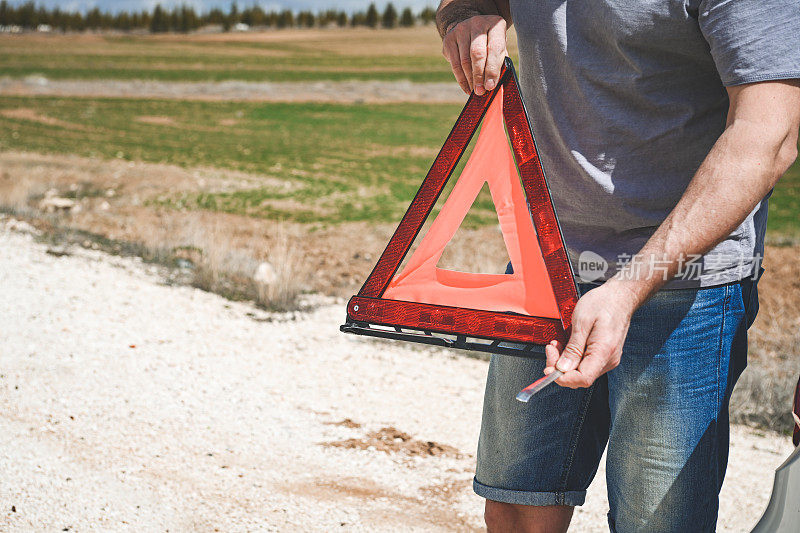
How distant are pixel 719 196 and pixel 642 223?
41 centimetres

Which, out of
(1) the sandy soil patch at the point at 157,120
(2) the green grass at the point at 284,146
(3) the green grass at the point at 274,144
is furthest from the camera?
(1) the sandy soil patch at the point at 157,120

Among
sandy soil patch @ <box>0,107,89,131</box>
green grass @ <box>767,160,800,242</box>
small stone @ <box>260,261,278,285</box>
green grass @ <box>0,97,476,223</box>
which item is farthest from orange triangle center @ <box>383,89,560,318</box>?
sandy soil patch @ <box>0,107,89,131</box>

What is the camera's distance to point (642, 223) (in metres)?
1.79

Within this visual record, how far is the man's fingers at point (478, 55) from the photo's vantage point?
1681 mm

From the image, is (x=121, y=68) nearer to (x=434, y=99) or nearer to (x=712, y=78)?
(x=434, y=99)

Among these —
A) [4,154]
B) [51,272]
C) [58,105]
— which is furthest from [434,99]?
[51,272]

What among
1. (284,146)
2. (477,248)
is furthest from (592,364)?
(284,146)

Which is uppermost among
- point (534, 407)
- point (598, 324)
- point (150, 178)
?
point (598, 324)

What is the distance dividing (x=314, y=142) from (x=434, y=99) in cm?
1339

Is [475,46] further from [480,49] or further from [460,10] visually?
[460,10]

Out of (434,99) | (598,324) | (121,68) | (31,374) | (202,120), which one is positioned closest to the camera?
(598,324)

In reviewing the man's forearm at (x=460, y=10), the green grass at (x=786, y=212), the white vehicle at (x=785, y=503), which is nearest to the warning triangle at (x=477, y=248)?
the green grass at (x=786, y=212)

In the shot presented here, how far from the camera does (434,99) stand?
31.9 meters

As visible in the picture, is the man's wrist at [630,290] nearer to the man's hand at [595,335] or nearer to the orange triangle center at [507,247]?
the man's hand at [595,335]
